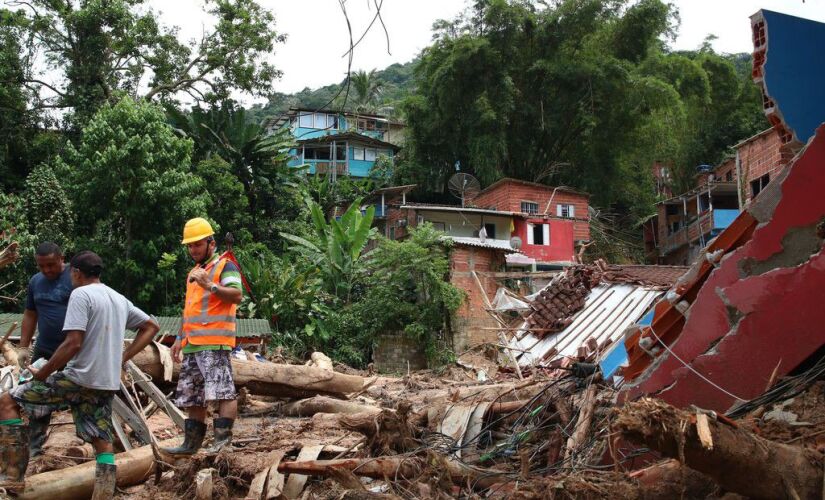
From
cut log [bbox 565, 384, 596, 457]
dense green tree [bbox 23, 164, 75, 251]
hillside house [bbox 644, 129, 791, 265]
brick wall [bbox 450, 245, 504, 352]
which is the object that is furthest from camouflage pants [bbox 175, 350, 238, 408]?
hillside house [bbox 644, 129, 791, 265]

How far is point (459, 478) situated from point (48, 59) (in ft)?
83.9

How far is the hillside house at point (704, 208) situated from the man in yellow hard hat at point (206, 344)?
22.3 meters

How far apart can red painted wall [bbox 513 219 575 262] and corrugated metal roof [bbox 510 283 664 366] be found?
19.2 meters

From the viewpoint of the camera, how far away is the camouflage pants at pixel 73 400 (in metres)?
4.29

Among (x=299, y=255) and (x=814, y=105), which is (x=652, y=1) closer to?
(x=299, y=255)

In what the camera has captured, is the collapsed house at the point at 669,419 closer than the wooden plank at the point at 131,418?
Yes

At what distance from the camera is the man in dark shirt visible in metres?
5.03

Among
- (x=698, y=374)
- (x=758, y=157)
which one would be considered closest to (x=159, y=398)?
(x=698, y=374)

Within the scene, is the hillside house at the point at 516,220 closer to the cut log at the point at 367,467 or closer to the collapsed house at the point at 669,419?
the collapsed house at the point at 669,419

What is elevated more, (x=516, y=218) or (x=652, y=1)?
(x=652, y=1)

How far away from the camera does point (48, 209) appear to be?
19.4 metres

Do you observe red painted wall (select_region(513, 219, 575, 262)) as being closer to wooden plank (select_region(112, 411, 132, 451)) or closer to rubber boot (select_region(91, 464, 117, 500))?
wooden plank (select_region(112, 411, 132, 451))

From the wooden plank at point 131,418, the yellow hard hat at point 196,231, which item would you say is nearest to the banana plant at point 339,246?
the wooden plank at point 131,418

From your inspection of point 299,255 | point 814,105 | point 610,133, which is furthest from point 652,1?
point 814,105
